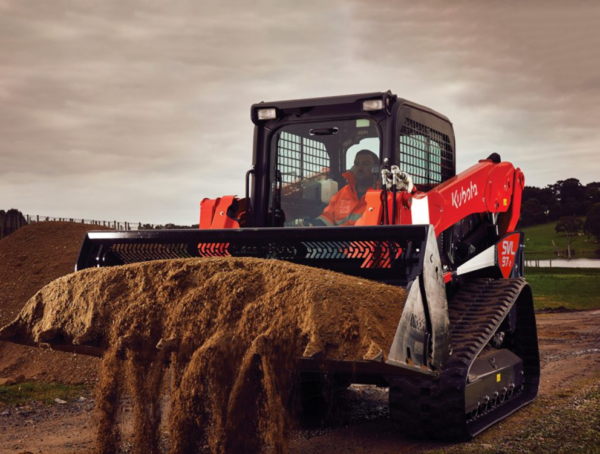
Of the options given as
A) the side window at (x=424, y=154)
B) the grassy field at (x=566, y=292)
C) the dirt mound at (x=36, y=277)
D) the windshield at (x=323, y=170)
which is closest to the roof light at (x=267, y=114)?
the windshield at (x=323, y=170)

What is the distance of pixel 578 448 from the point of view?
19.9 feet

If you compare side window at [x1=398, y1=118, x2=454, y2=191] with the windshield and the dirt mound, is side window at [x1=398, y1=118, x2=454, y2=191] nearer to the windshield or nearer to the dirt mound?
the windshield

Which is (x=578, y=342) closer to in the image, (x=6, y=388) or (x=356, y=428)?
(x=356, y=428)

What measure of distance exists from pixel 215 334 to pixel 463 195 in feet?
11.1

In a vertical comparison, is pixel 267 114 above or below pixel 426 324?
above

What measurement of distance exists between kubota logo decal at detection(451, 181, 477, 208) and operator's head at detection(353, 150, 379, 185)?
78 cm

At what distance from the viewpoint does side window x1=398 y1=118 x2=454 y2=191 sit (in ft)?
23.1

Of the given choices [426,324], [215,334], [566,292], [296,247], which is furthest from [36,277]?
[566,292]

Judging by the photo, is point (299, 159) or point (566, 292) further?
point (566, 292)

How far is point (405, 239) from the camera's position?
5562 millimetres

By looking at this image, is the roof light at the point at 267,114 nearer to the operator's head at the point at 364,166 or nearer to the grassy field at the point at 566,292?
the operator's head at the point at 364,166

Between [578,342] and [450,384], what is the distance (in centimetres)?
925

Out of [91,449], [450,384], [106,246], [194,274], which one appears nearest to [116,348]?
[194,274]

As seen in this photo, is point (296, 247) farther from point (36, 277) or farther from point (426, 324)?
point (36, 277)
